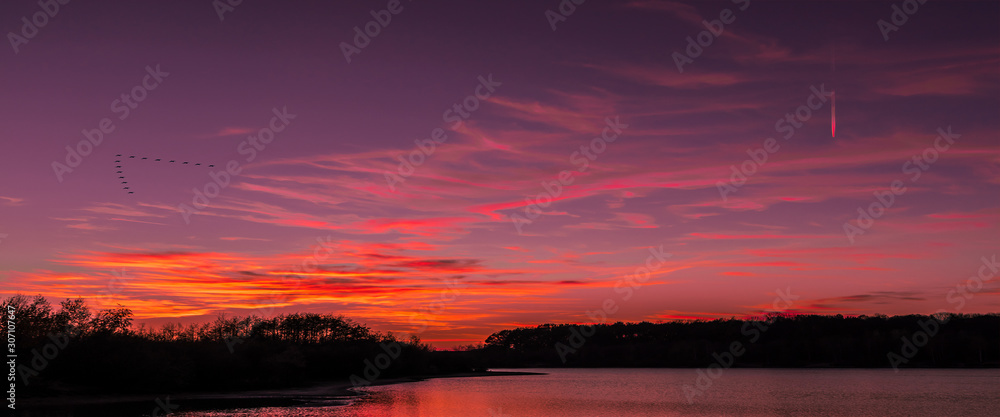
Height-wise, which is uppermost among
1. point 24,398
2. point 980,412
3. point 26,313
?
point 26,313

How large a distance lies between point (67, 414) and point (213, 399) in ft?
91.8

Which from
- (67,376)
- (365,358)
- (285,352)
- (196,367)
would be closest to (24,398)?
(67,376)

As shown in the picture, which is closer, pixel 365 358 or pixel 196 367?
pixel 196 367

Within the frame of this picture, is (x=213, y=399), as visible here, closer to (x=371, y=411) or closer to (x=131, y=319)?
(x=371, y=411)

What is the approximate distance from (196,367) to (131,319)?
1343 inches

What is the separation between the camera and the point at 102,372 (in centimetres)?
9225

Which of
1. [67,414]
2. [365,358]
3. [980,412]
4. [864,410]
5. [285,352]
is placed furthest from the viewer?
[365,358]

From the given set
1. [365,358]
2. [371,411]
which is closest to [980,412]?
[371,411]

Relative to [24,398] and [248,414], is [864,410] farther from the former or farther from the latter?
[24,398]

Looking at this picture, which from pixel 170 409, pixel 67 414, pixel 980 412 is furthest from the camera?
pixel 980 412

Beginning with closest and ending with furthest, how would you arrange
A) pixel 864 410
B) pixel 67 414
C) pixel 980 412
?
pixel 67 414 → pixel 980 412 → pixel 864 410

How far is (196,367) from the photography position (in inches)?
4338

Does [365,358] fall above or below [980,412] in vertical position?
above

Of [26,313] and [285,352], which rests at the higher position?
[26,313]
